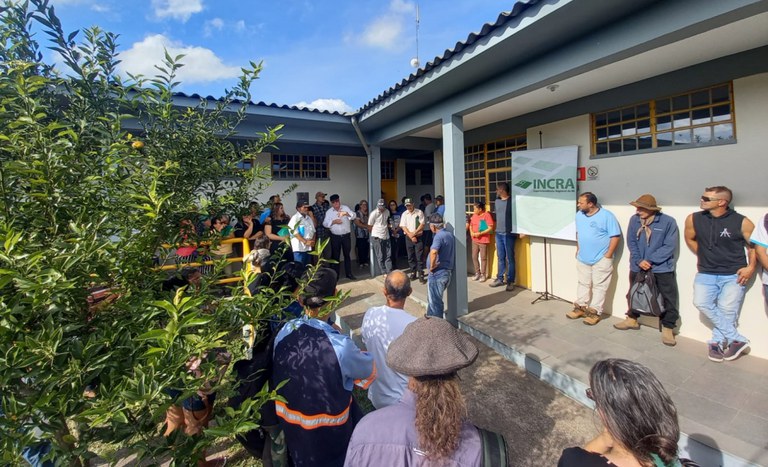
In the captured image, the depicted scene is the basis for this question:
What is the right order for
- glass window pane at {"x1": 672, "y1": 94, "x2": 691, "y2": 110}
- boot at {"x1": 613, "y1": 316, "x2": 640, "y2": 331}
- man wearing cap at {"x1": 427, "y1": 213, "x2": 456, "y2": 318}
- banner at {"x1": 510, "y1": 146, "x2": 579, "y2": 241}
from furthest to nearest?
1. banner at {"x1": 510, "y1": 146, "x2": 579, "y2": 241}
2. man wearing cap at {"x1": 427, "y1": 213, "x2": 456, "y2": 318}
3. boot at {"x1": 613, "y1": 316, "x2": 640, "y2": 331}
4. glass window pane at {"x1": 672, "y1": 94, "x2": 691, "y2": 110}

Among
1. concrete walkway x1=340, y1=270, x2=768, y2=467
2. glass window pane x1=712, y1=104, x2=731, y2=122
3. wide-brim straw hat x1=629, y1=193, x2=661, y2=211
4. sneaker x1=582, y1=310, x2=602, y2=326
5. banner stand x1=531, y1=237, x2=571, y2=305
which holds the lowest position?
concrete walkway x1=340, y1=270, x2=768, y2=467

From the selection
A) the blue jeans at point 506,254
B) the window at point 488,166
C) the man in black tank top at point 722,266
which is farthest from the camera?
the window at point 488,166

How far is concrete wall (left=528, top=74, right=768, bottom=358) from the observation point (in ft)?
11.4

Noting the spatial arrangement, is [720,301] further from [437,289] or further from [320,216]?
[320,216]

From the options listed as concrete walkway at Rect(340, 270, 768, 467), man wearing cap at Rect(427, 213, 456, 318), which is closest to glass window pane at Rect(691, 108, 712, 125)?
concrete walkway at Rect(340, 270, 768, 467)

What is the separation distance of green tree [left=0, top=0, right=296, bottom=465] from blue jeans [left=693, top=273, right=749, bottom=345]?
4.57 m

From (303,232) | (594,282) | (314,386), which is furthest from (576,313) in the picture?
(303,232)

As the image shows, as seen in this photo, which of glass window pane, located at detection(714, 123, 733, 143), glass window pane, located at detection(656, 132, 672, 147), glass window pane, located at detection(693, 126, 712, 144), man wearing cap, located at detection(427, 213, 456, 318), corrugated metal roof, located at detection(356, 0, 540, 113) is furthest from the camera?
man wearing cap, located at detection(427, 213, 456, 318)

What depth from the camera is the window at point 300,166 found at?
25.9 ft

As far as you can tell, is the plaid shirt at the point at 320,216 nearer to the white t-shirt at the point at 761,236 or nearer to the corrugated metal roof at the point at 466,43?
the corrugated metal roof at the point at 466,43

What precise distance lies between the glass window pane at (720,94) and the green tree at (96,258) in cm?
493

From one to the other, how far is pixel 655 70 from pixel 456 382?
4702 millimetres

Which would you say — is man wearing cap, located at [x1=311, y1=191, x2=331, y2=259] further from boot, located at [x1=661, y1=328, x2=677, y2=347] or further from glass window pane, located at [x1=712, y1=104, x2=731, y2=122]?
glass window pane, located at [x1=712, y1=104, x2=731, y2=122]

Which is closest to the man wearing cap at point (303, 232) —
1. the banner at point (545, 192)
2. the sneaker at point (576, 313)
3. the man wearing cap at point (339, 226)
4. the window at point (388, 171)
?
the man wearing cap at point (339, 226)
